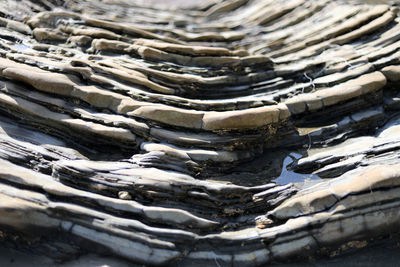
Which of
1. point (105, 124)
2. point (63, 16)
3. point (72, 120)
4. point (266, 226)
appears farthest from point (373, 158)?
point (63, 16)

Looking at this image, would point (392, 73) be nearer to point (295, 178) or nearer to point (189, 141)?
point (295, 178)

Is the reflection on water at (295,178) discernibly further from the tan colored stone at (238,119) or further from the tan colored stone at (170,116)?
the tan colored stone at (170,116)

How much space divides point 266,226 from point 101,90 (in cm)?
231

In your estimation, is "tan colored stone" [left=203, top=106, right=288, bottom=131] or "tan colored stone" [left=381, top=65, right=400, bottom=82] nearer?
"tan colored stone" [left=203, top=106, right=288, bottom=131]

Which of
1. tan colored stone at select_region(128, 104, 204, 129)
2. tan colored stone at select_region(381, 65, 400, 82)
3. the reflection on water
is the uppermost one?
tan colored stone at select_region(381, 65, 400, 82)

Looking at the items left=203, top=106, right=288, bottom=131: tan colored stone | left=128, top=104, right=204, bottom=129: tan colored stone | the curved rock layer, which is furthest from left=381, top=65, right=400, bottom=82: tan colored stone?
left=128, top=104, right=204, bottom=129: tan colored stone

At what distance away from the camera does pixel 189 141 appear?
13.6 feet

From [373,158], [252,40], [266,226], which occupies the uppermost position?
[252,40]

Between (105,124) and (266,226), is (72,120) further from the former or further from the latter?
(266,226)

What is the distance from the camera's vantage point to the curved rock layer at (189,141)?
11.6 ft

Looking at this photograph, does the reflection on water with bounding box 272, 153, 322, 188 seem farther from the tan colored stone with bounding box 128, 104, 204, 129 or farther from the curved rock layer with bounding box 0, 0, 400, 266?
the tan colored stone with bounding box 128, 104, 204, 129

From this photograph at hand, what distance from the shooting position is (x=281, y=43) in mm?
6363

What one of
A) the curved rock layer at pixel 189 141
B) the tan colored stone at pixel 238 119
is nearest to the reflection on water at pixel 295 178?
the curved rock layer at pixel 189 141

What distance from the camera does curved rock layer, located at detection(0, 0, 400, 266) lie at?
11.6 ft
